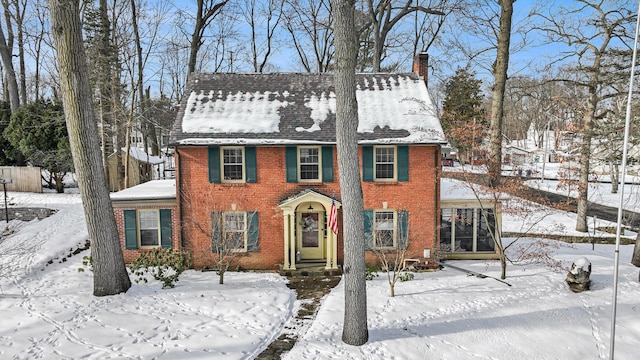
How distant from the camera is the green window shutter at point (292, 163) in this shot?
1322 centimetres

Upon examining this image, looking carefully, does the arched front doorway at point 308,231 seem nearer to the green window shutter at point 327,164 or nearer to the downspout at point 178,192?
the green window shutter at point 327,164

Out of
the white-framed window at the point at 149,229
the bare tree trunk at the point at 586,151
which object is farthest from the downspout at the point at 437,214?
the white-framed window at the point at 149,229

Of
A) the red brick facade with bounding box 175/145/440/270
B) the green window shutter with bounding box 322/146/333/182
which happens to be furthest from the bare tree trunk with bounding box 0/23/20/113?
the green window shutter with bounding box 322/146/333/182

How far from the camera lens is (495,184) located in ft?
41.0

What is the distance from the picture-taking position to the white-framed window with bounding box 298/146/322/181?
13328 millimetres

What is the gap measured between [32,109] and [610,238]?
3262 cm

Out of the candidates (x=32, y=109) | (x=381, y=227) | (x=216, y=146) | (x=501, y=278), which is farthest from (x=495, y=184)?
(x=32, y=109)

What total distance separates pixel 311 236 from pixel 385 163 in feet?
12.2

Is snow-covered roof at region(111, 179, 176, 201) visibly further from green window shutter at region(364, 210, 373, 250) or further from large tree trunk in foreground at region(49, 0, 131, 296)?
green window shutter at region(364, 210, 373, 250)

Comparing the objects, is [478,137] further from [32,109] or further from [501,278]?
[32,109]

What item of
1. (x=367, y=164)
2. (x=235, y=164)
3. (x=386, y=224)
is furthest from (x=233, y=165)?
(x=386, y=224)

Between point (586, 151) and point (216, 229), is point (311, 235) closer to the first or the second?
point (216, 229)

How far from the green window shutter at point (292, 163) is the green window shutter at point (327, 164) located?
0.93 metres

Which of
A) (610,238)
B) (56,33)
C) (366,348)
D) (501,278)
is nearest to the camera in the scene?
(366,348)
